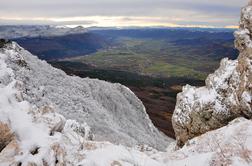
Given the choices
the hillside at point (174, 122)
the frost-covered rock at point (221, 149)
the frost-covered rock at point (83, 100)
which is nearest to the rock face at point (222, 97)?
the hillside at point (174, 122)

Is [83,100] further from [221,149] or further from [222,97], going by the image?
[221,149]

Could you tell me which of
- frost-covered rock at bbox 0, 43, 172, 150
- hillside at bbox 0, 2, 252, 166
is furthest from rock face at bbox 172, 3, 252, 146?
frost-covered rock at bbox 0, 43, 172, 150

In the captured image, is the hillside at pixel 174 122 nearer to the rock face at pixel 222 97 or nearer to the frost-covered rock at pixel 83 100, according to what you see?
the rock face at pixel 222 97

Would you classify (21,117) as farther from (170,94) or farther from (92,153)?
(170,94)

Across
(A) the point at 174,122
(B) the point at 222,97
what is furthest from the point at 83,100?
(B) the point at 222,97

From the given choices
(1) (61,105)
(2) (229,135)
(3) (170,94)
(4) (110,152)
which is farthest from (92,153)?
(3) (170,94)

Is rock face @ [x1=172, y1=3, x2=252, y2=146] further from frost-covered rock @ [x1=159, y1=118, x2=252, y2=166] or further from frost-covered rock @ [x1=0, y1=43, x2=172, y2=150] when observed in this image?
frost-covered rock @ [x1=0, y1=43, x2=172, y2=150]
